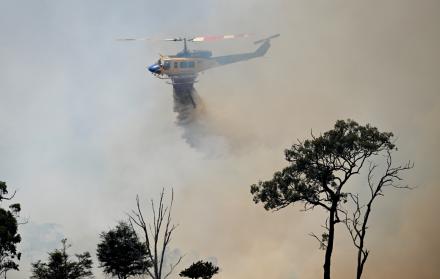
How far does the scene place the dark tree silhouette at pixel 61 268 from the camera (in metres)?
83.2

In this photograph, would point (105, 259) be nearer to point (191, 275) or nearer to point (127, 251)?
point (127, 251)

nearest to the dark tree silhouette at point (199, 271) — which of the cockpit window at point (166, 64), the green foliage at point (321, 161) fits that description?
the green foliage at point (321, 161)

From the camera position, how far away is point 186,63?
375ft

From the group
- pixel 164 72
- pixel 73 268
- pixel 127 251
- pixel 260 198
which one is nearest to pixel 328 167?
pixel 260 198

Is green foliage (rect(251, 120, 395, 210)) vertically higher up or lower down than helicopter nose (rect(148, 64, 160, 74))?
lower down

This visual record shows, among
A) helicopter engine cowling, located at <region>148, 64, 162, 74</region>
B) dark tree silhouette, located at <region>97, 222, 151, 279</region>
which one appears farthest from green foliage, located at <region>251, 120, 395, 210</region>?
helicopter engine cowling, located at <region>148, 64, 162, 74</region>

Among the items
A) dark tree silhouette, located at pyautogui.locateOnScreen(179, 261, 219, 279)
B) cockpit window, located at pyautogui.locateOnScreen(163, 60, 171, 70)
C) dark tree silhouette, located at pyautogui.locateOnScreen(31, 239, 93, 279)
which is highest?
cockpit window, located at pyautogui.locateOnScreen(163, 60, 171, 70)

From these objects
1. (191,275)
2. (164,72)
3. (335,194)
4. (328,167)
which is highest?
(164,72)

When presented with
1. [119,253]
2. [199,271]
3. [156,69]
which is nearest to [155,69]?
[156,69]

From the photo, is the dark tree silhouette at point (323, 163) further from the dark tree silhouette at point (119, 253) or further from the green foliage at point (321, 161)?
the dark tree silhouette at point (119, 253)

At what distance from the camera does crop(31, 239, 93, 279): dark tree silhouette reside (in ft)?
273

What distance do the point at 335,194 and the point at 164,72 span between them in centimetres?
6472

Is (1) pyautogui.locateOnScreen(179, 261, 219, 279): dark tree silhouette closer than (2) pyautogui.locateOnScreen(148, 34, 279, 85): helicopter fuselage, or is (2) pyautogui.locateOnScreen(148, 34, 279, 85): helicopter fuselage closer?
(1) pyautogui.locateOnScreen(179, 261, 219, 279): dark tree silhouette

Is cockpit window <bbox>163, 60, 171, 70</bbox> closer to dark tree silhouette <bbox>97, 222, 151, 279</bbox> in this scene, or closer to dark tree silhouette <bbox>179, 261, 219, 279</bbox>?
dark tree silhouette <bbox>97, 222, 151, 279</bbox>
